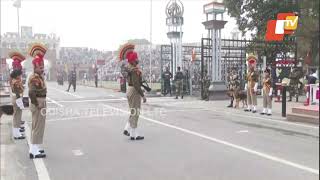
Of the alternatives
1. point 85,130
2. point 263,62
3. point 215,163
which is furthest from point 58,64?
point 215,163

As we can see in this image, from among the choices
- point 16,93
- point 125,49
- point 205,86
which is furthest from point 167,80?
point 16,93

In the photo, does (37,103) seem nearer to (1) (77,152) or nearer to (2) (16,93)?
(1) (77,152)

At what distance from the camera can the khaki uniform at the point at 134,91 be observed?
952cm

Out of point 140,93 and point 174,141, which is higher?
point 140,93

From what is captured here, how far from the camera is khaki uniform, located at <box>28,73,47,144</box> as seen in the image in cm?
765

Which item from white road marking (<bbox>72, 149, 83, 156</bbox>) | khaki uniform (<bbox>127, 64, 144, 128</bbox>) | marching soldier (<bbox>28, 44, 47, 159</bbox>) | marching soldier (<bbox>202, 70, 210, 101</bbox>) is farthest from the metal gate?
marching soldier (<bbox>28, 44, 47, 159</bbox>)

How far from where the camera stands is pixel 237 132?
10.7 m

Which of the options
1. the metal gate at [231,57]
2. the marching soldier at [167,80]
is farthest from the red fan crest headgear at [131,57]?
the marching soldier at [167,80]

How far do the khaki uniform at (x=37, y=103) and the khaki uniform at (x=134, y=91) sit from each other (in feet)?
7.59

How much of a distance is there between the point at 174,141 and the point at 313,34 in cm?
836

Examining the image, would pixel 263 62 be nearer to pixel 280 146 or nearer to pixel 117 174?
pixel 280 146

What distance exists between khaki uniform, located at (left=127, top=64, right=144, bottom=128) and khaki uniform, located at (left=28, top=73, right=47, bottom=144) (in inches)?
91.1

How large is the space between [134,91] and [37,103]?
2.57m

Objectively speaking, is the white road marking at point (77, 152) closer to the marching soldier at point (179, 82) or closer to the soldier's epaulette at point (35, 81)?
the soldier's epaulette at point (35, 81)
